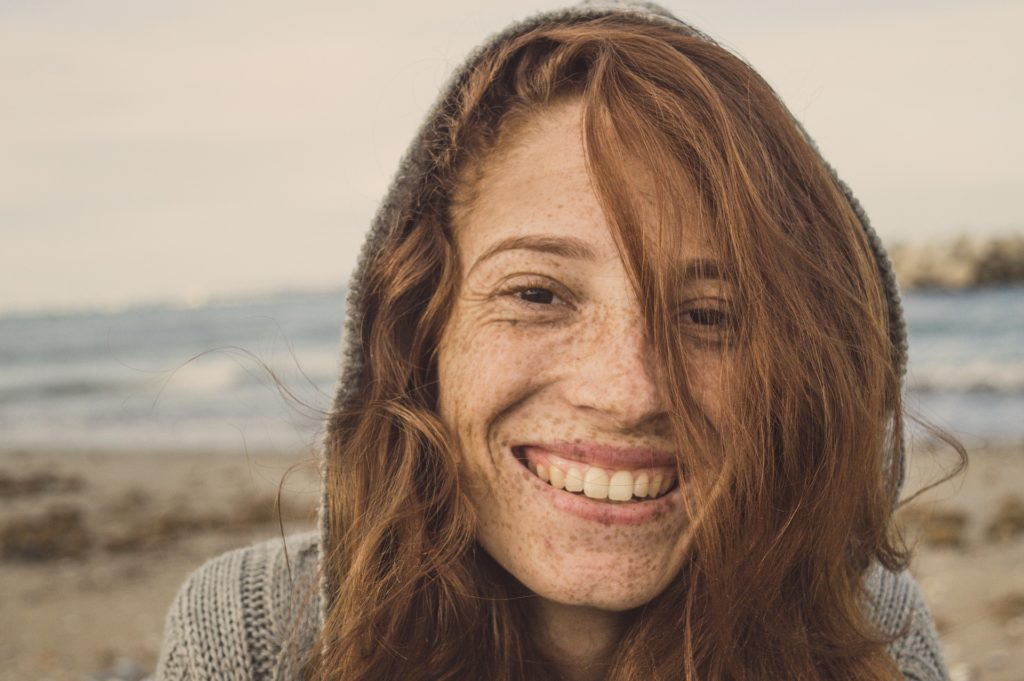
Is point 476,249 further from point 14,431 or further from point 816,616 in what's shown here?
point 14,431

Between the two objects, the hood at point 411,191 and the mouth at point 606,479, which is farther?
the hood at point 411,191

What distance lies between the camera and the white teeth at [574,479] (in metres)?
1.56

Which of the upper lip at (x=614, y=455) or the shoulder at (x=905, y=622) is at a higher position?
A: the upper lip at (x=614, y=455)

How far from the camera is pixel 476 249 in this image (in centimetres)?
168

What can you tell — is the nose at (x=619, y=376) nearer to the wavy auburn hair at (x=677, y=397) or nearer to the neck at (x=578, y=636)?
the wavy auburn hair at (x=677, y=397)

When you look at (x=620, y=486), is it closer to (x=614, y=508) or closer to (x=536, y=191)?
(x=614, y=508)

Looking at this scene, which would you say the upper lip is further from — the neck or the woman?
the neck

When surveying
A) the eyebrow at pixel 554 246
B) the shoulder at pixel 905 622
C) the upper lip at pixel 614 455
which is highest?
the eyebrow at pixel 554 246

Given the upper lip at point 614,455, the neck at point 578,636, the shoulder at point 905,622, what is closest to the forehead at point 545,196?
the upper lip at point 614,455

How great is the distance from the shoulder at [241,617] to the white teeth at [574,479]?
0.63m

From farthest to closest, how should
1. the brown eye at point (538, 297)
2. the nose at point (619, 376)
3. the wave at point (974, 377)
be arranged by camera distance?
the wave at point (974, 377), the brown eye at point (538, 297), the nose at point (619, 376)

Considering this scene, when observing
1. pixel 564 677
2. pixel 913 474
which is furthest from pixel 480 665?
pixel 913 474

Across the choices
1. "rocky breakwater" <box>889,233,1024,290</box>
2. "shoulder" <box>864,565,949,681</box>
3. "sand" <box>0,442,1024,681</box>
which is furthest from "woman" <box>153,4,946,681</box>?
"rocky breakwater" <box>889,233,1024,290</box>

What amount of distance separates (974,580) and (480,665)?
5332 mm
